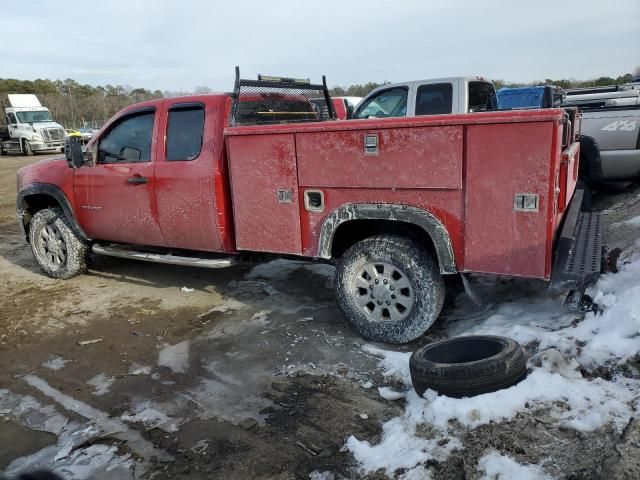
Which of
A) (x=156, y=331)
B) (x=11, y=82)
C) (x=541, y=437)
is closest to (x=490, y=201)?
(x=541, y=437)

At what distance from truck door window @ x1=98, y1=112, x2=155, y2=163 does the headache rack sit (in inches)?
41.6

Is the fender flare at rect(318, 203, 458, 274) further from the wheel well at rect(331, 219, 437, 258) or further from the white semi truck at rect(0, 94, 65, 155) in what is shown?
the white semi truck at rect(0, 94, 65, 155)

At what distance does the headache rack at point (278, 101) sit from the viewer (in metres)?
4.90

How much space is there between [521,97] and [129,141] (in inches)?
319

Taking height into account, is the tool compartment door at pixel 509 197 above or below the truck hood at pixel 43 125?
below

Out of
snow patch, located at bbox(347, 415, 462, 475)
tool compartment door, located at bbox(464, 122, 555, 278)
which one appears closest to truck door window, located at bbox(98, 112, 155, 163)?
tool compartment door, located at bbox(464, 122, 555, 278)

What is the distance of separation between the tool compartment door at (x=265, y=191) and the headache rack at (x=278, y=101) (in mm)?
489

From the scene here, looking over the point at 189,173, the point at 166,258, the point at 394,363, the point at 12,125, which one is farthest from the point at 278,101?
the point at 12,125

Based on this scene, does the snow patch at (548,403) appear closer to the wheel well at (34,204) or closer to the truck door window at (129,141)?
the truck door window at (129,141)

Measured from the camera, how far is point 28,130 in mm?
28422

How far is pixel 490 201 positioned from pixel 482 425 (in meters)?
1.48

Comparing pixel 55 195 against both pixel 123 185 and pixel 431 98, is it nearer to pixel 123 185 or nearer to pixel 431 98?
pixel 123 185

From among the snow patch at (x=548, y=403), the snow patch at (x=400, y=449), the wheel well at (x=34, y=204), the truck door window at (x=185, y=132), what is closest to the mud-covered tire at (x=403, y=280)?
the snow patch at (x=548, y=403)

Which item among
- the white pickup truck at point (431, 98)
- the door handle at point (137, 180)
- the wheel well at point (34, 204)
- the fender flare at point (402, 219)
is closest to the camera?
the fender flare at point (402, 219)
